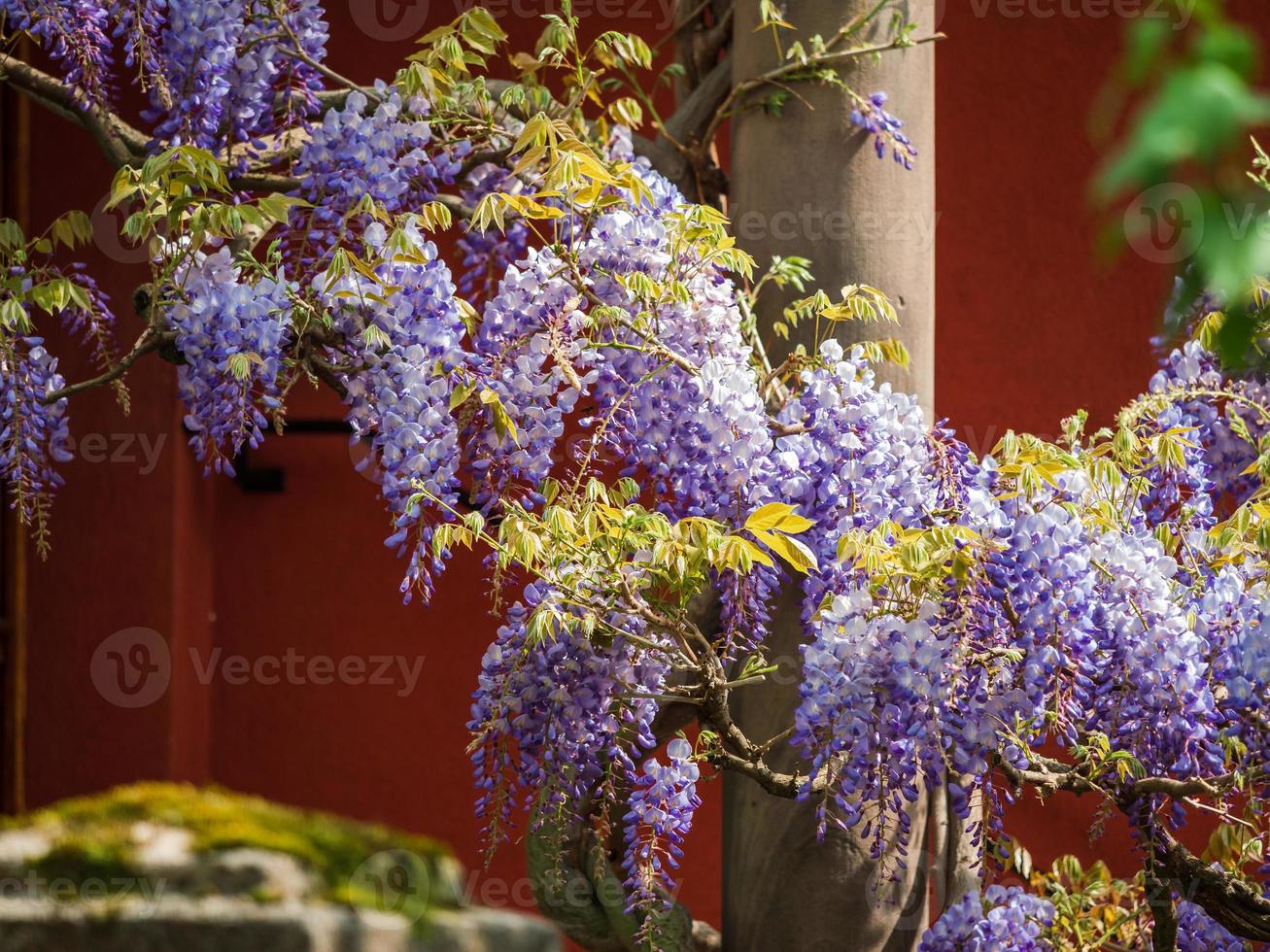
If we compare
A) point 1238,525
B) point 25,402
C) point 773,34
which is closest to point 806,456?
point 1238,525

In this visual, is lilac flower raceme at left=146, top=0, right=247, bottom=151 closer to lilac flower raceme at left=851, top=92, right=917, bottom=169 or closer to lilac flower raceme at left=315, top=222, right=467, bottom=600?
lilac flower raceme at left=315, top=222, right=467, bottom=600

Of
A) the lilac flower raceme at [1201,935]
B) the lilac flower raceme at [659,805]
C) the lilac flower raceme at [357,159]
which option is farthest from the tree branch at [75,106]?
the lilac flower raceme at [1201,935]

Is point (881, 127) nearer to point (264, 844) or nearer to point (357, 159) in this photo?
point (357, 159)

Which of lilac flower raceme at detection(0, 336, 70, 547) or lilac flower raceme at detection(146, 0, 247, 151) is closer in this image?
lilac flower raceme at detection(0, 336, 70, 547)
